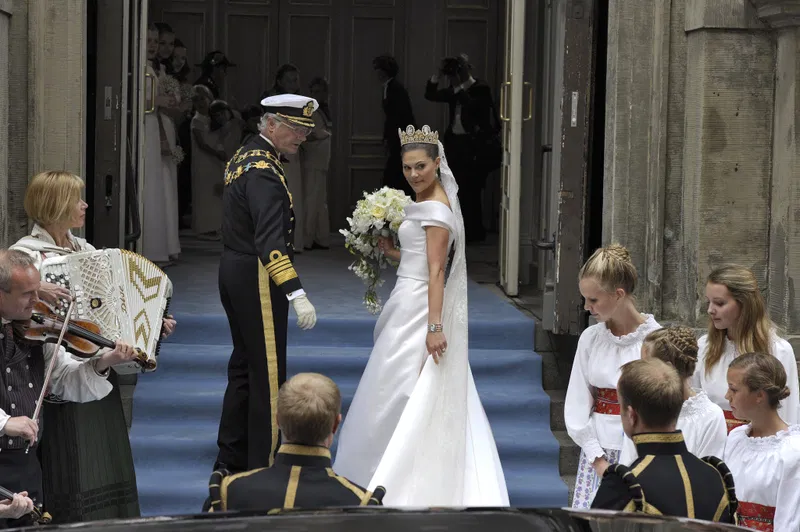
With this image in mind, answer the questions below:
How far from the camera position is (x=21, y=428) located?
12.9 feet

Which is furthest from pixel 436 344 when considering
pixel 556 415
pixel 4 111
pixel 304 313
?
pixel 4 111

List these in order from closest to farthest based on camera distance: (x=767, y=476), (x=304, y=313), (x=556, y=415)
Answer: (x=767, y=476) → (x=304, y=313) → (x=556, y=415)

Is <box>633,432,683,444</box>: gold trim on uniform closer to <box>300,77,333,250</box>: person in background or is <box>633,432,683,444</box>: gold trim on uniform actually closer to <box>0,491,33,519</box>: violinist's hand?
<box>0,491,33,519</box>: violinist's hand

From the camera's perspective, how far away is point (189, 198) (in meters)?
13.8

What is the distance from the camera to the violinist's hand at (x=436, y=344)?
5.89 m

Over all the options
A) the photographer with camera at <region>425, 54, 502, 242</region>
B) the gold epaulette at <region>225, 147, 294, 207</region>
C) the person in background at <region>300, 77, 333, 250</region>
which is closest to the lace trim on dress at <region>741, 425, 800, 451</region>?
the gold epaulette at <region>225, 147, 294, 207</region>

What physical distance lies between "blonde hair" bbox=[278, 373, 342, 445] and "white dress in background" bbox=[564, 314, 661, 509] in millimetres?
1663

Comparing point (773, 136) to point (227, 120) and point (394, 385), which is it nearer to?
point (394, 385)

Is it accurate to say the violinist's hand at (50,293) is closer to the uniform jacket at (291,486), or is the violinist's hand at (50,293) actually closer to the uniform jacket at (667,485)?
the uniform jacket at (291,486)

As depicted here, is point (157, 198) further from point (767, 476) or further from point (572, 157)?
point (767, 476)

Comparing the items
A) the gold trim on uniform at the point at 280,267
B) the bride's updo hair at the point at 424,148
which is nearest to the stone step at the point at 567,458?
the bride's updo hair at the point at 424,148

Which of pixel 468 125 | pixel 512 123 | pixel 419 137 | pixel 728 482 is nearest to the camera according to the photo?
pixel 728 482

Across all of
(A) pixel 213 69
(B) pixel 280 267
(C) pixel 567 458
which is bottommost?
(C) pixel 567 458

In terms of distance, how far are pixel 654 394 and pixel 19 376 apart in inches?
82.0
